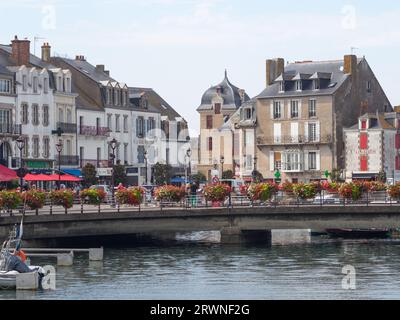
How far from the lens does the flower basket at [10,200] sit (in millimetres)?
84875

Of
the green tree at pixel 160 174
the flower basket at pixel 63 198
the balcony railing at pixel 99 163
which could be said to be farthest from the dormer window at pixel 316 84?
the flower basket at pixel 63 198

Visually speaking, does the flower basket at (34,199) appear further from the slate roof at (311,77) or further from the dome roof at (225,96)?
the dome roof at (225,96)

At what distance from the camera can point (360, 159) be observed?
141875 millimetres

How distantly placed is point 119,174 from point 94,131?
447 centimetres

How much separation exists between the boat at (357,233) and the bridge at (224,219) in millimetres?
9987

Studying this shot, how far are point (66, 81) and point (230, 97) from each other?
4305 cm

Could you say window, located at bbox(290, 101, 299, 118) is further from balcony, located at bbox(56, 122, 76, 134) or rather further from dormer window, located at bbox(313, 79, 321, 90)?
balcony, located at bbox(56, 122, 76, 134)

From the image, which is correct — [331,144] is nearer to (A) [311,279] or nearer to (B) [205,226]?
(B) [205,226]

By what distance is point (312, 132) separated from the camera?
473 ft

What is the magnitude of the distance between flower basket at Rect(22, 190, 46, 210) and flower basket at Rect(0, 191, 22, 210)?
0.42 metres

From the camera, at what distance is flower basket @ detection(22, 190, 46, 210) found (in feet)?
282

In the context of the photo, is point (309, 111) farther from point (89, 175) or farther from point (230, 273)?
point (230, 273)

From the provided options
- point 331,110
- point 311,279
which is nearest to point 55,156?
point 331,110

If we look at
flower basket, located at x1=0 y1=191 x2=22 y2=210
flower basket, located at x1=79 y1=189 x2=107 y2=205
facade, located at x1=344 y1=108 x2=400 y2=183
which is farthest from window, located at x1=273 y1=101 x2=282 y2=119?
flower basket, located at x1=0 y1=191 x2=22 y2=210
